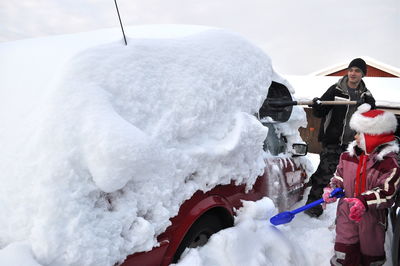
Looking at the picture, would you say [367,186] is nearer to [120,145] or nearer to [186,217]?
[186,217]

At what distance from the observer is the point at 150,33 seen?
8.60 feet

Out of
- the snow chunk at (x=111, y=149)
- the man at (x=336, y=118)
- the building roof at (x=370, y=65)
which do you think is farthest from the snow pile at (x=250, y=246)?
the building roof at (x=370, y=65)

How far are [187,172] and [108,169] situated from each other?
609 mm

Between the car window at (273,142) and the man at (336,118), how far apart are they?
0.62m

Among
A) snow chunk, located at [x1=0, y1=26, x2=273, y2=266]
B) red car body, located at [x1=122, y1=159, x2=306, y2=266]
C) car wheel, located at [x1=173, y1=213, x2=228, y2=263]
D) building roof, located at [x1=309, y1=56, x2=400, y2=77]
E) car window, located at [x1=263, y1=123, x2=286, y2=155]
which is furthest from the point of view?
building roof, located at [x1=309, y1=56, x2=400, y2=77]

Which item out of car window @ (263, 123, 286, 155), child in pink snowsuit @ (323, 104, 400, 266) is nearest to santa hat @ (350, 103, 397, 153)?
child in pink snowsuit @ (323, 104, 400, 266)

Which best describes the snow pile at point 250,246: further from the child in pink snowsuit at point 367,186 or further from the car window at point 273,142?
the car window at point 273,142

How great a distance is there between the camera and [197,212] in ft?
7.13

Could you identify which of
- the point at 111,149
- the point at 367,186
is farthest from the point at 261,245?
the point at 111,149

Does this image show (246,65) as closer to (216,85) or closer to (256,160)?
(216,85)

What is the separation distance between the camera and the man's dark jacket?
13.1 ft

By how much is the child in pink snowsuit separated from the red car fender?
3.17ft

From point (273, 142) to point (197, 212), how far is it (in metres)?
1.76

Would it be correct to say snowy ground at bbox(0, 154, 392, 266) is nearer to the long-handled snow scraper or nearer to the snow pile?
the snow pile
